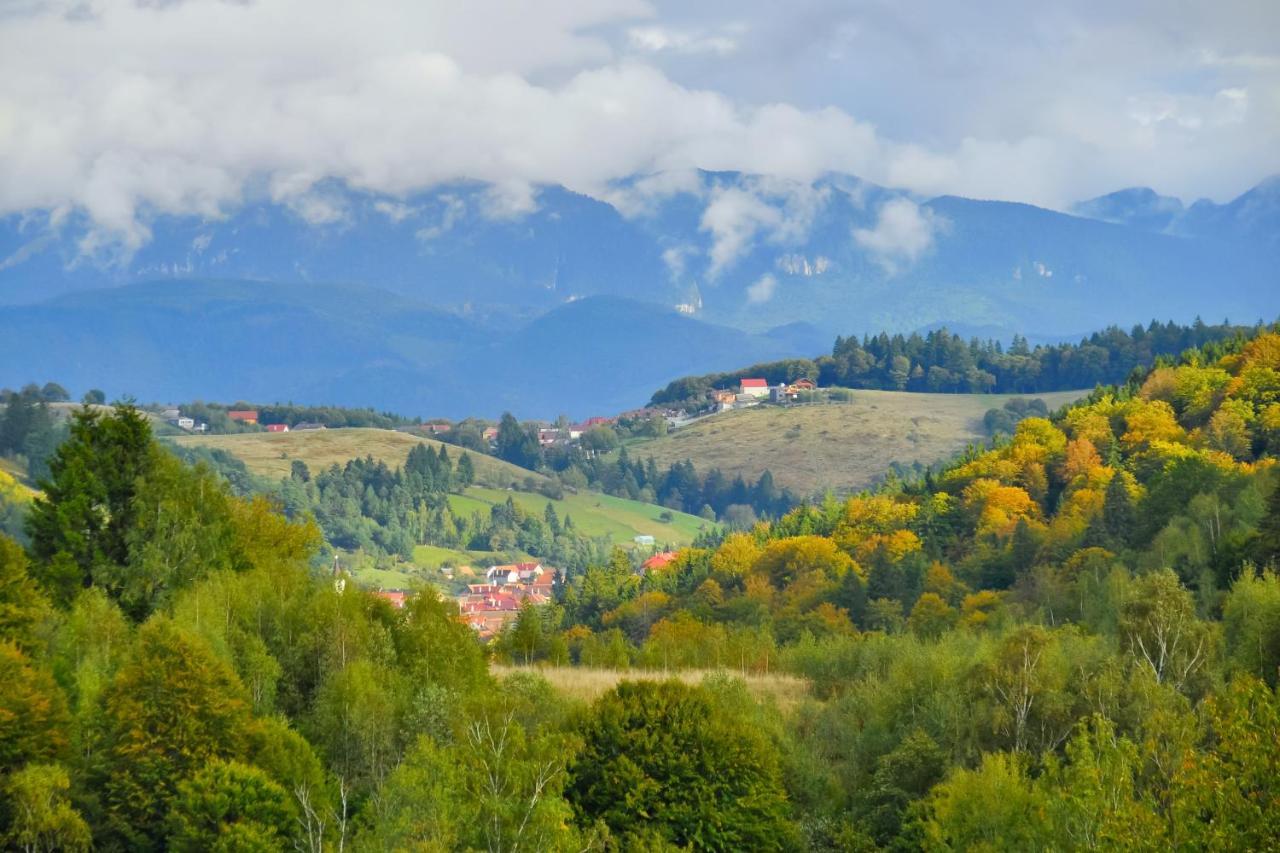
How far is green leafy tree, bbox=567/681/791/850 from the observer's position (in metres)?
45.8

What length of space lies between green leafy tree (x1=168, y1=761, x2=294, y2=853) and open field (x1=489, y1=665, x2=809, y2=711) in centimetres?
1147

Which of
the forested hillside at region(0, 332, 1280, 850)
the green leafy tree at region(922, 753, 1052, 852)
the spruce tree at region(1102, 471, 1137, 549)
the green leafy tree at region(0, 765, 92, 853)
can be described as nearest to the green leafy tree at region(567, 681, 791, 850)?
the forested hillside at region(0, 332, 1280, 850)

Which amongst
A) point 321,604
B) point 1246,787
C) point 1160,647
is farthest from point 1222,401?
point 1246,787

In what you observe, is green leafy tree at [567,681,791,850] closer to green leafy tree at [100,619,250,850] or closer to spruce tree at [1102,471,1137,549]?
green leafy tree at [100,619,250,850]

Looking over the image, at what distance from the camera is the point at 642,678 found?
53938 mm

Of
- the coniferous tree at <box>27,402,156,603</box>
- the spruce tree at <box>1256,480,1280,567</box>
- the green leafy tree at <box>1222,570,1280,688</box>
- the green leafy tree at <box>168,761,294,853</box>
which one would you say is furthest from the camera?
the spruce tree at <box>1256,480,1280,567</box>

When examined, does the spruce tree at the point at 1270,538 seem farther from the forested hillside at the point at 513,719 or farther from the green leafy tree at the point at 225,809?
the green leafy tree at the point at 225,809

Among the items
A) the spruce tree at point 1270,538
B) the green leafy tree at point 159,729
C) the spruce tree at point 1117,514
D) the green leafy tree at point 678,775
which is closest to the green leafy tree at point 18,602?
the green leafy tree at point 159,729

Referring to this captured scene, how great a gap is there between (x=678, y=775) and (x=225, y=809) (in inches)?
475

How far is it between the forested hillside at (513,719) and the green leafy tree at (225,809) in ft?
0.25

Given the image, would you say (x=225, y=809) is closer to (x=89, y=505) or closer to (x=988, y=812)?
(x=988, y=812)

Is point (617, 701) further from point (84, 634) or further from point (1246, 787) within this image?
point (1246, 787)

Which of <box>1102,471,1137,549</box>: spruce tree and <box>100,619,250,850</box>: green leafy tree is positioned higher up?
<box>1102,471,1137,549</box>: spruce tree

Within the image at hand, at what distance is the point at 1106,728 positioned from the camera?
40.0m
